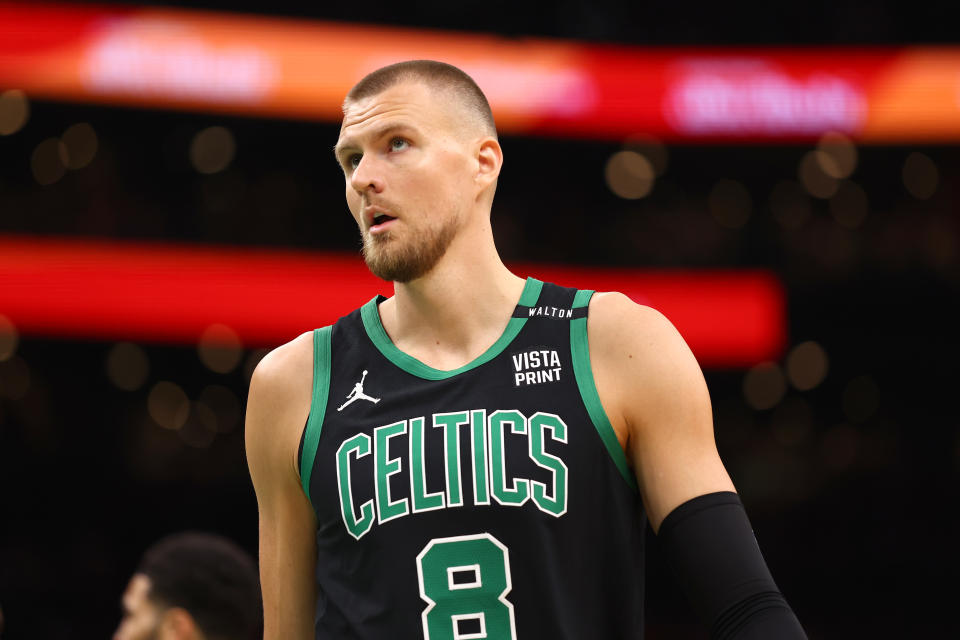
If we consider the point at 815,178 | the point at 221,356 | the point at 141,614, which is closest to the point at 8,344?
the point at 221,356

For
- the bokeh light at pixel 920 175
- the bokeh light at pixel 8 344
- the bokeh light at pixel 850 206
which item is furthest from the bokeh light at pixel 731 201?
the bokeh light at pixel 8 344

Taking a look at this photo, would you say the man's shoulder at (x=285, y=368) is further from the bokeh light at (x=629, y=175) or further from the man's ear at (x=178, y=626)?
the bokeh light at (x=629, y=175)

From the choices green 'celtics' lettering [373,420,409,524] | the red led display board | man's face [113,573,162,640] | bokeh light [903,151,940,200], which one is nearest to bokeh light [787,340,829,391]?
bokeh light [903,151,940,200]

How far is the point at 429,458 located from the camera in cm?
249

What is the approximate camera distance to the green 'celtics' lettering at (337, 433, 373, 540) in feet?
8.20

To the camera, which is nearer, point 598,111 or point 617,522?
point 617,522

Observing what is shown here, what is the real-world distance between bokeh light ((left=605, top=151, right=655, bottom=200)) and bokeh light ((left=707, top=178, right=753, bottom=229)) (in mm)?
1347

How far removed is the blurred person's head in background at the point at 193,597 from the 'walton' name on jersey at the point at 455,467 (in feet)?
6.12

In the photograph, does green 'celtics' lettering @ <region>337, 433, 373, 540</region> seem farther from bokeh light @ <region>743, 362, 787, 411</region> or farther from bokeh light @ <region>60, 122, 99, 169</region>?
bokeh light @ <region>743, 362, 787, 411</region>

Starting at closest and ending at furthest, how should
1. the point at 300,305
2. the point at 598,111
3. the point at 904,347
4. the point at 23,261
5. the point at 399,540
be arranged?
the point at 399,540 → the point at 23,261 → the point at 300,305 → the point at 598,111 → the point at 904,347

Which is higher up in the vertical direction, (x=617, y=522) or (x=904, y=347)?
(x=904, y=347)

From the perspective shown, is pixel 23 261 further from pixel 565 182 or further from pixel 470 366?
pixel 470 366

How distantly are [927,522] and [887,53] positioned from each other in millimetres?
7893

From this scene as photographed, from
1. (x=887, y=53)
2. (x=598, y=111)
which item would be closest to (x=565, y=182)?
(x=598, y=111)
